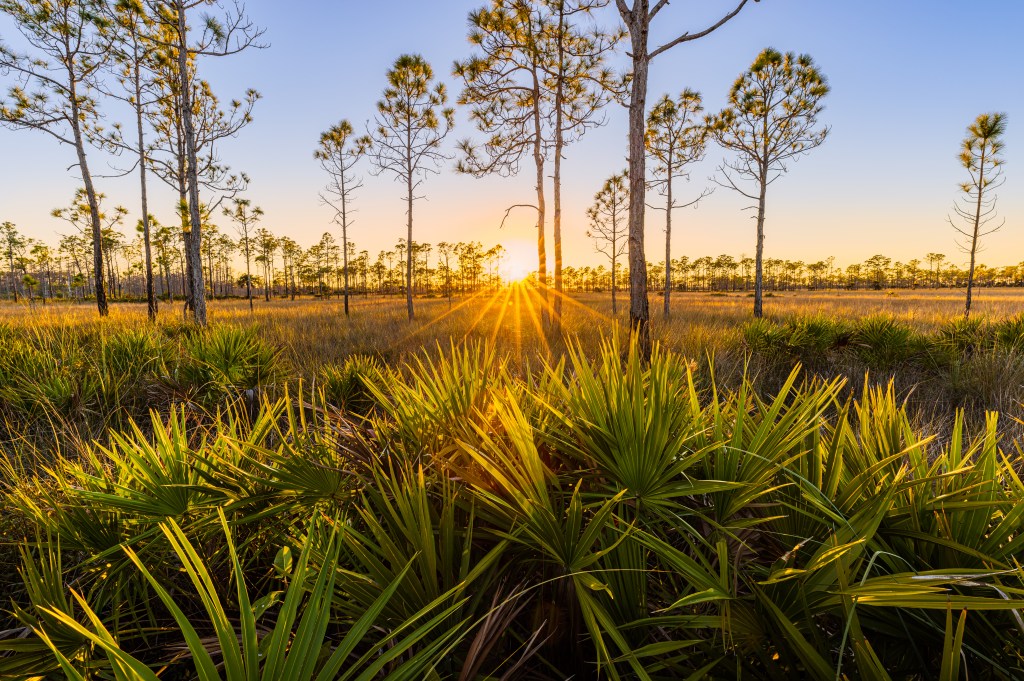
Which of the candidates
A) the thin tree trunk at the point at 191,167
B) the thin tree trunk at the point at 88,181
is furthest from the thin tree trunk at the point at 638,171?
the thin tree trunk at the point at 88,181

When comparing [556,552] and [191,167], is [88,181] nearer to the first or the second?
[191,167]

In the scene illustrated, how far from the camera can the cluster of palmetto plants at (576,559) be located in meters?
0.62

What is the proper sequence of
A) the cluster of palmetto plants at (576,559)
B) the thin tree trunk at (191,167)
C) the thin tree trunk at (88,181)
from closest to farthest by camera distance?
the cluster of palmetto plants at (576,559), the thin tree trunk at (191,167), the thin tree trunk at (88,181)

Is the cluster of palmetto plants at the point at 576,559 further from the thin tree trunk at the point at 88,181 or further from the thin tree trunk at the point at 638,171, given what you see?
the thin tree trunk at the point at 88,181

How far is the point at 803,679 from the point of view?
715mm

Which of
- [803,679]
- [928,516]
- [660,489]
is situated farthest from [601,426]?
[928,516]

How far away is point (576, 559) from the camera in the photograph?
800mm

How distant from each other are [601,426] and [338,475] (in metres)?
0.78

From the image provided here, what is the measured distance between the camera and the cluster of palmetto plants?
2.02ft

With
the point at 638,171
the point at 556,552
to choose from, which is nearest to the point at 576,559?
the point at 556,552

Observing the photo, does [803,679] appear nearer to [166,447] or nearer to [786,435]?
[786,435]

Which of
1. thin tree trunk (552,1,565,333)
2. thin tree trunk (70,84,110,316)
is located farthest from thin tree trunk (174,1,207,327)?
thin tree trunk (552,1,565,333)

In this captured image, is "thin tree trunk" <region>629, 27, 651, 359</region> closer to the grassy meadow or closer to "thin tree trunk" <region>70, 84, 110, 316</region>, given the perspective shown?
the grassy meadow

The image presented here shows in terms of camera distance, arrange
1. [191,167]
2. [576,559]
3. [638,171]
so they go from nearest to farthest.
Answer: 1. [576,559]
2. [638,171]
3. [191,167]
